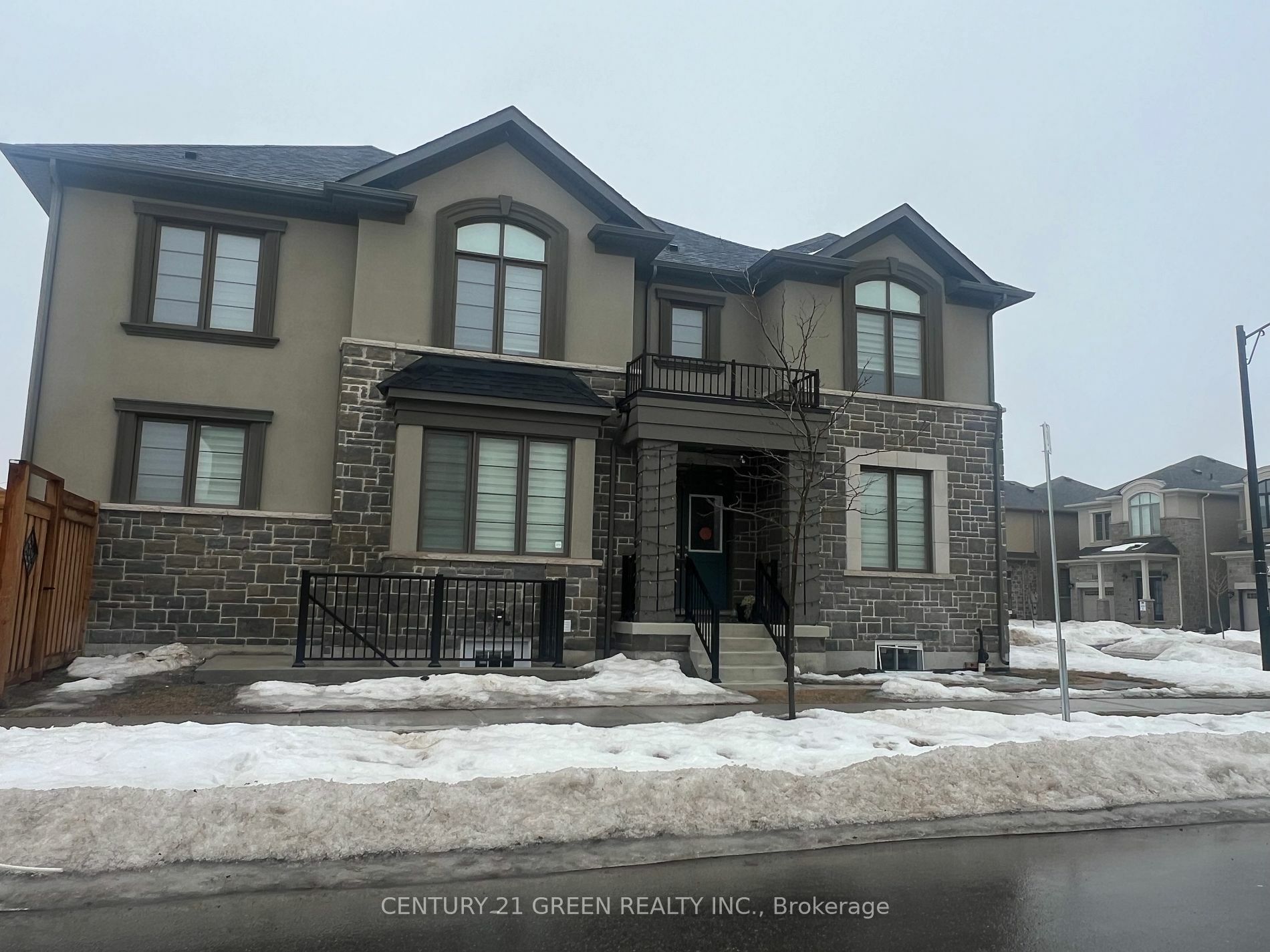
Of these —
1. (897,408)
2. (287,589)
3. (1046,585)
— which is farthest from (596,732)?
(1046,585)

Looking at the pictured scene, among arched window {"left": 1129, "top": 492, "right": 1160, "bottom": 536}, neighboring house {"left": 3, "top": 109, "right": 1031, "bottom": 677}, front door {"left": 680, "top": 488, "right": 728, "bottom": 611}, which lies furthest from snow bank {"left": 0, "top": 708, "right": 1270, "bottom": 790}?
arched window {"left": 1129, "top": 492, "right": 1160, "bottom": 536}

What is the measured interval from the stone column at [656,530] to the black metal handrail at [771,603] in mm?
1692

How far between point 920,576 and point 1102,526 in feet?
124

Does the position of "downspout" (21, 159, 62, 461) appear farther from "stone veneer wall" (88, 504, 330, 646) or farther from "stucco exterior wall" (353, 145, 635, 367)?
"stucco exterior wall" (353, 145, 635, 367)

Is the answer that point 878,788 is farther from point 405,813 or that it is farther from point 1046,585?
point 1046,585

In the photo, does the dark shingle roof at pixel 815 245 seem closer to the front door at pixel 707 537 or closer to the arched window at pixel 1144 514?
the front door at pixel 707 537

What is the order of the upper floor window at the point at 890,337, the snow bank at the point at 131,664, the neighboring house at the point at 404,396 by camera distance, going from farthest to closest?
the upper floor window at the point at 890,337 < the neighboring house at the point at 404,396 < the snow bank at the point at 131,664

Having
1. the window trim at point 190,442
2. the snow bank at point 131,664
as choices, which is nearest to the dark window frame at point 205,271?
the window trim at point 190,442

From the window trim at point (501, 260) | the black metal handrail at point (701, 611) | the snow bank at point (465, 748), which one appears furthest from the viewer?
the window trim at point (501, 260)

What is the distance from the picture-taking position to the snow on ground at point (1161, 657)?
14648mm

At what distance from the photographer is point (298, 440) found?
14.8 meters

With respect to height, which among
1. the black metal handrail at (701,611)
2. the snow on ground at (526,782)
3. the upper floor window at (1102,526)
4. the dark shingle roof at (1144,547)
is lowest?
the snow on ground at (526,782)

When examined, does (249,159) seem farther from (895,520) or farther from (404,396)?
(895,520)

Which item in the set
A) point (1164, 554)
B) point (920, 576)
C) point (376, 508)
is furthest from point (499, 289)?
point (1164, 554)
